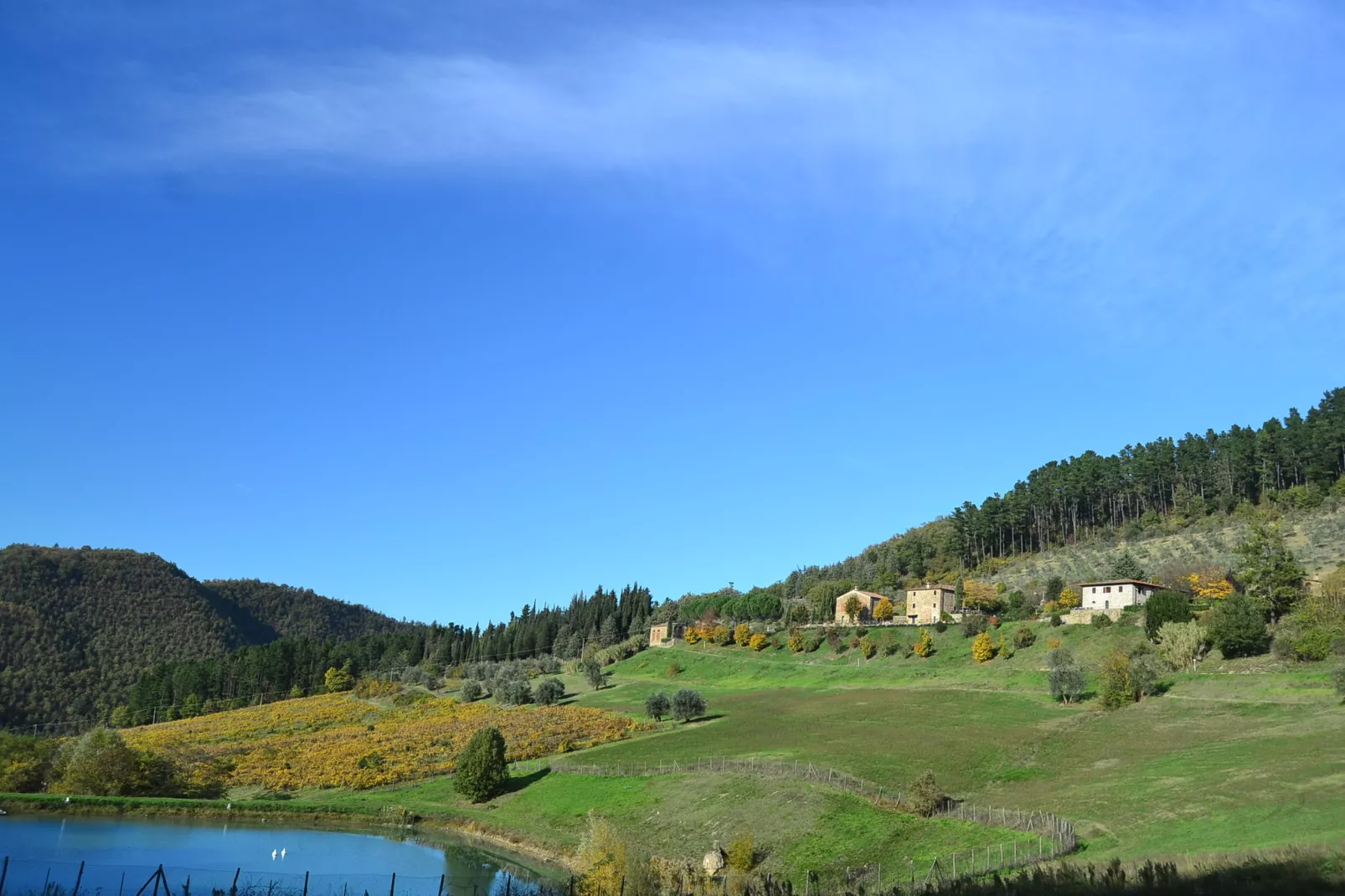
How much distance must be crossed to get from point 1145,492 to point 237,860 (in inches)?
6248

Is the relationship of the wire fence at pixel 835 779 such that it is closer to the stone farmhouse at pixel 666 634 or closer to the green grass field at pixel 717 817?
the green grass field at pixel 717 817

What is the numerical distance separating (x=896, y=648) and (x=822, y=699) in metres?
25.0

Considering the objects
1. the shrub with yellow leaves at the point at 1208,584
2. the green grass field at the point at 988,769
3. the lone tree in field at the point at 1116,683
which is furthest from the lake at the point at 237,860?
the shrub with yellow leaves at the point at 1208,584

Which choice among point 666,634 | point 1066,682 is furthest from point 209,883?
point 666,634

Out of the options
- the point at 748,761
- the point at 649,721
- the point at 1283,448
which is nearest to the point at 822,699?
the point at 649,721

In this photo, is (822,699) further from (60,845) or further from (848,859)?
(60,845)

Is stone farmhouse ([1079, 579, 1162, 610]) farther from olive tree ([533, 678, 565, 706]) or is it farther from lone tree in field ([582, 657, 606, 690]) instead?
olive tree ([533, 678, 565, 706])

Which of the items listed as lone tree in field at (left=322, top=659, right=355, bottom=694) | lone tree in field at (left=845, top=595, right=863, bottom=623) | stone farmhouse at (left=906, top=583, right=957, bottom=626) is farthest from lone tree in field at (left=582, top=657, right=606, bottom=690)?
lone tree in field at (left=322, top=659, right=355, bottom=694)

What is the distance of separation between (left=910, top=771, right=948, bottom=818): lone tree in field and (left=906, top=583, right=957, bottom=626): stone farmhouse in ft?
276

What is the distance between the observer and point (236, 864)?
53.0m

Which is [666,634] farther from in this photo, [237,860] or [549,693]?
[237,860]

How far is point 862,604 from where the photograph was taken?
14675cm

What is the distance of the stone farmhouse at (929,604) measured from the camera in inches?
5374

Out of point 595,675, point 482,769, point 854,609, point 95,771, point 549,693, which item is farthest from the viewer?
point 854,609
